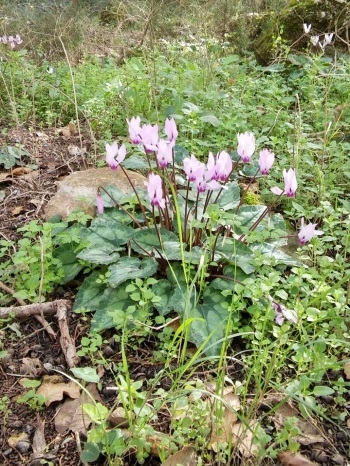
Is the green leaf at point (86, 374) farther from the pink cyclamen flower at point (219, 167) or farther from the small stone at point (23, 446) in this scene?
the pink cyclamen flower at point (219, 167)

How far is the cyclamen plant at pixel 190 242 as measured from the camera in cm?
188

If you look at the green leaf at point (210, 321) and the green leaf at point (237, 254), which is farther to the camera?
the green leaf at point (237, 254)

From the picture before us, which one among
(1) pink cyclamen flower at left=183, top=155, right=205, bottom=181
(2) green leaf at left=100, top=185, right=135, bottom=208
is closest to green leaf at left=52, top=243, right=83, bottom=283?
(2) green leaf at left=100, top=185, right=135, bottom=208

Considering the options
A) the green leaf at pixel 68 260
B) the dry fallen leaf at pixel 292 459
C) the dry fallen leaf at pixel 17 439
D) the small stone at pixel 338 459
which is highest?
the green leaf at pixel 68 260

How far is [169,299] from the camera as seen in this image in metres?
2.00

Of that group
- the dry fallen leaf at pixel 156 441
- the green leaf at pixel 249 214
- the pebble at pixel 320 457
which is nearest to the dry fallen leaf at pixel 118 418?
the dry fallen leaf at pixel 156 441

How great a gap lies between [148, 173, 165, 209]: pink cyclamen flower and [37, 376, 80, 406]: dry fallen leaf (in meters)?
0.78

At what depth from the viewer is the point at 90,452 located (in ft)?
4.82

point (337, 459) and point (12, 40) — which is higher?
point (12, 40)

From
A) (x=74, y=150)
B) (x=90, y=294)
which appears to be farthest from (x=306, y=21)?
(x=90, y=294)

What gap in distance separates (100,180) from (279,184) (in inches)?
42.7

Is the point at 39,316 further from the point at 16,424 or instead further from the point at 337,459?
the point at 337,459

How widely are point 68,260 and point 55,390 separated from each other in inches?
28.0

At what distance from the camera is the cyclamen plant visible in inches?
74.0
